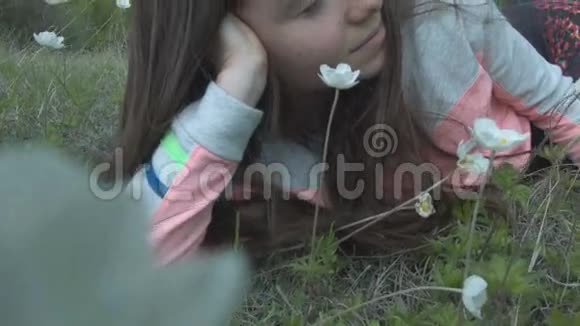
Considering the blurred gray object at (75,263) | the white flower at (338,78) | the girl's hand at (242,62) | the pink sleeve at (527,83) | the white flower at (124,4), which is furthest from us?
the white flower at (124,4)

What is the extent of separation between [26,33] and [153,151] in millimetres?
2357

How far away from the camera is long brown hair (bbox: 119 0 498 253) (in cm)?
132

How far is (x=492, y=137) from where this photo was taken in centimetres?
93

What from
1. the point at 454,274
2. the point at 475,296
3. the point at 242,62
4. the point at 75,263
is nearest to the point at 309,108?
the point at 242,62

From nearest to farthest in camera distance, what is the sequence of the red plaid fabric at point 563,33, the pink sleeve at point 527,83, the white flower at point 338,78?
1. the white flower at point 338,78
2. the pink sleeve at point 527,83
3. the red plaid fabric at point 563,33

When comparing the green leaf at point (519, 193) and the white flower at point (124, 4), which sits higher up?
the green leaf at point (519, 193)

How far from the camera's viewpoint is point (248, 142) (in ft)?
4.60

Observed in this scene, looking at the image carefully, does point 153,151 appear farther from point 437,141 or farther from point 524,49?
point 524,49

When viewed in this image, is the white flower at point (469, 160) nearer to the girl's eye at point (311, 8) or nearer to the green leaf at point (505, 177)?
the green leaf at point (505, 177)

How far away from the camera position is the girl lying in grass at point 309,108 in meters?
1.29

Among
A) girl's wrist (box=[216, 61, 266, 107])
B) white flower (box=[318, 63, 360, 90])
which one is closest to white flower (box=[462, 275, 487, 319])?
white flower (box=[318, 63, 360, 90])

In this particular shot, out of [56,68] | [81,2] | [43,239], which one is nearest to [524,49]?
[56,68]

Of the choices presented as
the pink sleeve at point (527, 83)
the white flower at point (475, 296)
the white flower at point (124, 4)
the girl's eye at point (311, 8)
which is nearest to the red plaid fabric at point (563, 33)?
the pink sleeve at point (527, 83)

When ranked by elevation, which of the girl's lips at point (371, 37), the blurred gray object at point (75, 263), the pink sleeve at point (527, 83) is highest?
the blurred gray object at point (75, 263)
